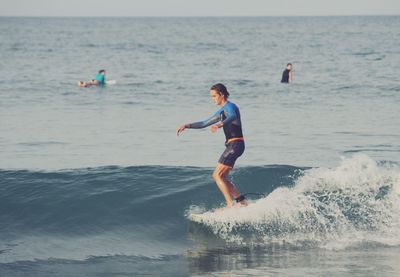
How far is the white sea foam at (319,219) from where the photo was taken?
36.9 ft

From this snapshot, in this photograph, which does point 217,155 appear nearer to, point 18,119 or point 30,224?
point 30,224

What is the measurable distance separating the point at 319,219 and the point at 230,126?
6.75 ft

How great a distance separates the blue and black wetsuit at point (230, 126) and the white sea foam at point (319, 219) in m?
0.83

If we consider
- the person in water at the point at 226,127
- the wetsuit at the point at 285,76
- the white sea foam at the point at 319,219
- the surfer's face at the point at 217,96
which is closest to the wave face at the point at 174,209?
the white sea foam at the point at 319,219

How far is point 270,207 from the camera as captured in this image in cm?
1145

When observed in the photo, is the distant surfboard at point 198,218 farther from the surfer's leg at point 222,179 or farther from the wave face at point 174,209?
the surfer's leg at point 222,179

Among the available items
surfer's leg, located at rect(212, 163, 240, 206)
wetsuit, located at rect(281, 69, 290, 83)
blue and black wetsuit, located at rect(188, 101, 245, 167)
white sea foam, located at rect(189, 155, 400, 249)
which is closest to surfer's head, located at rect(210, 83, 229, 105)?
blue and black wetsuit, located at rect(188, 101, 245, 167)

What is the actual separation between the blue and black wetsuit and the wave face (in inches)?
33.9

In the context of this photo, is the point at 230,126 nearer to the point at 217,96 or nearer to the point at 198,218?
the point at 217,96

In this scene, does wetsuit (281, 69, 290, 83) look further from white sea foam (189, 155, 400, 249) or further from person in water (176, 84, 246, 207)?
person in water (176, 84, 246, 207)

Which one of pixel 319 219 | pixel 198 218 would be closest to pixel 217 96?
pixel 198 218

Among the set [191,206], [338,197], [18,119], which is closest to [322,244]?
[338,197]

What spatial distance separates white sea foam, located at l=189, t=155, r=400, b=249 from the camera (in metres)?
11.2

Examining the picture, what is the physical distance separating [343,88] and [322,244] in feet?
82.5
